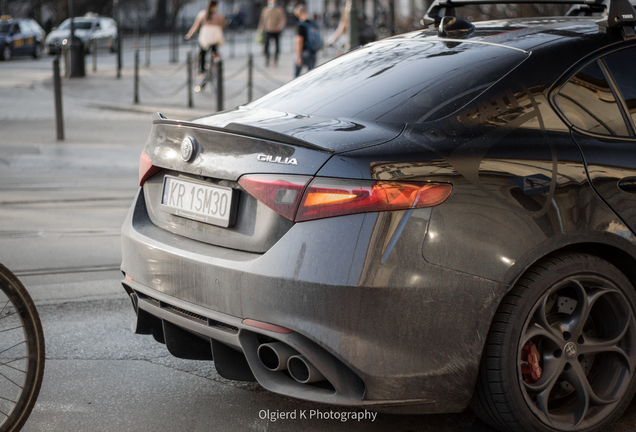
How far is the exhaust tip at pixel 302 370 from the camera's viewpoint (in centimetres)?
254

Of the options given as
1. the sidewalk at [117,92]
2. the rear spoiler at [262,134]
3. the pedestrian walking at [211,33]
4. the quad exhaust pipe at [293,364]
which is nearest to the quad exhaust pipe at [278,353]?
the quad exhaust pipe at [293,364]

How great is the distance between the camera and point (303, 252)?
2520 mm

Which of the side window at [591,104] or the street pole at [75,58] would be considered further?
the street pole at [75,58]

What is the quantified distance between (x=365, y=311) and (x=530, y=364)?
75 centimetres

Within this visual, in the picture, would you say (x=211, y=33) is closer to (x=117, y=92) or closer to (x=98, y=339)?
(x=117, y=92)

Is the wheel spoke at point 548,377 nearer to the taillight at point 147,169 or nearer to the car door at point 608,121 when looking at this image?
the car door at point 608,121

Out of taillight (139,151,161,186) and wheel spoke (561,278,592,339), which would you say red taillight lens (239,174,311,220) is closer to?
taillight (139,151,161,186)

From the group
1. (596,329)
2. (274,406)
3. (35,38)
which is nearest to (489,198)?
(596,329)

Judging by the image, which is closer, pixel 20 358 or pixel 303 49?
pixel 20 358

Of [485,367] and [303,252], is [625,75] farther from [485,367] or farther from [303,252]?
[303,252]

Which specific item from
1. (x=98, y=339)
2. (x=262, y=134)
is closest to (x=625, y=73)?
(x=262, y=134)

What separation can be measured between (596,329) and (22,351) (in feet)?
7.00

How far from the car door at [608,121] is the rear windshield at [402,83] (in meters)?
0.28

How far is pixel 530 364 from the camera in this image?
2.83m
